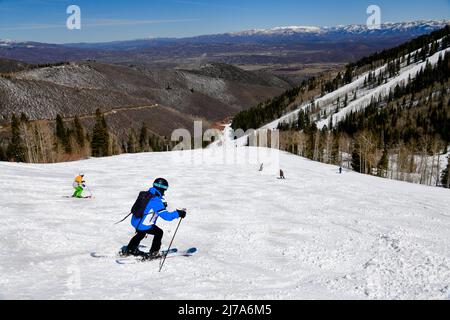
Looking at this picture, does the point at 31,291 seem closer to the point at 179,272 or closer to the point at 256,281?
the point at 179,272

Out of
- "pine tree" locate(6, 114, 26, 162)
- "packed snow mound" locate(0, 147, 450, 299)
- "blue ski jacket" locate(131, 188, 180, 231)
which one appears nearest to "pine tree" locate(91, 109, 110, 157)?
"pine tree" locate(6, 114, 26, 162)

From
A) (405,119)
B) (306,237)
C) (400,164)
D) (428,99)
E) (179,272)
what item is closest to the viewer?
(179,272)

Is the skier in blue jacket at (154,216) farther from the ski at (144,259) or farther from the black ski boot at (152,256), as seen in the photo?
the ski at (144,259)

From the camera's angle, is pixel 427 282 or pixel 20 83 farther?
pixel 20 83

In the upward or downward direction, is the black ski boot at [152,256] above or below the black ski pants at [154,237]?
below

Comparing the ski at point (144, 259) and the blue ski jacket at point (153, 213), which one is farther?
the ski at point (144, 259)

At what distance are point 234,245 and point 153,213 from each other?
483cm

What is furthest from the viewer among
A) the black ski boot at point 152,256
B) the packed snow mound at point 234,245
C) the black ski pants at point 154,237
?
the black ski boot at point 152,256

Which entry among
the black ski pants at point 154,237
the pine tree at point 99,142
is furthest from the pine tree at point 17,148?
the black ski pants at point 154,237

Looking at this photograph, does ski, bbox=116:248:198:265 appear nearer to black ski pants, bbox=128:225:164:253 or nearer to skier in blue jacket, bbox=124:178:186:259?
skier in blue jacket, bbox=124:178:186:259

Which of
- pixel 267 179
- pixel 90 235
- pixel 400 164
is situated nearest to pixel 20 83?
pixel 400 164

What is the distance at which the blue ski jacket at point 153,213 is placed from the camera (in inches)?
500
